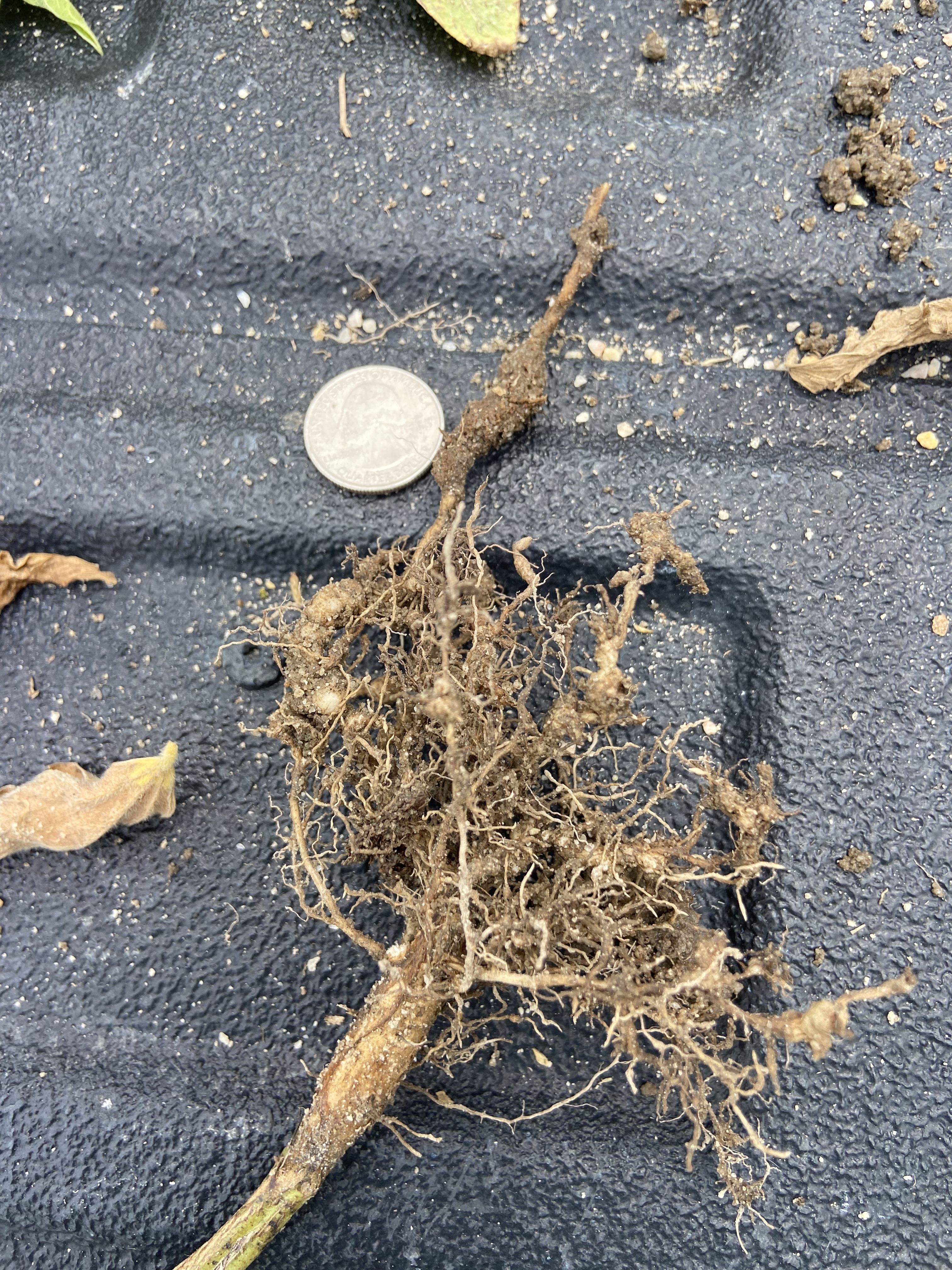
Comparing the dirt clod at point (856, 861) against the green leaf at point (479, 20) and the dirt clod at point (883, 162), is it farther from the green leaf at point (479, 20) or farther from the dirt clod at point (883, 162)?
the green leaf at point (479, 20)

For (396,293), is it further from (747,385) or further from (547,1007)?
(547,1007)

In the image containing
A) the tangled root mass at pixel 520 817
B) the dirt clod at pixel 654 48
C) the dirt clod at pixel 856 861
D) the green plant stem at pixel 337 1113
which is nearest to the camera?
the tangled root mass at pixel 520 817

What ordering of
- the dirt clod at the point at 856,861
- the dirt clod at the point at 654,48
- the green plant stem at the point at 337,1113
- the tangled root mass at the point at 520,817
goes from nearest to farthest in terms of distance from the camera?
the tangled root mass at the point at 520,817
the green plant stem at the point at 337,1113
the dirt clod at the point at 856,861
the dirt clod at the point at 654,48

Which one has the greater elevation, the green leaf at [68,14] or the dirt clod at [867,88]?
the dirt clod at [867,88]

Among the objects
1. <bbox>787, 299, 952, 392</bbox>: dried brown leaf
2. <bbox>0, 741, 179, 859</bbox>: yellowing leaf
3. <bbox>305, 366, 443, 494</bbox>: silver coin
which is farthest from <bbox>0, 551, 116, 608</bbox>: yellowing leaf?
<bbox>787, 299, 952, 392</bbox>: dried brown leaf

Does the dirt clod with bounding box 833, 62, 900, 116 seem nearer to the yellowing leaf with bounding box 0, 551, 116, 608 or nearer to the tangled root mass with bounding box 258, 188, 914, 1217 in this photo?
the tangled root mass with bounding box 258, 188, 914, 1217

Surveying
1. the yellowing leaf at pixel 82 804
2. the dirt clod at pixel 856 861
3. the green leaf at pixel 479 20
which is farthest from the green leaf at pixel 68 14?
the dirt clod at pixel 856 861

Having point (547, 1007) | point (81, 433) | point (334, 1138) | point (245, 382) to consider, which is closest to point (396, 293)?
point (245, 382)
